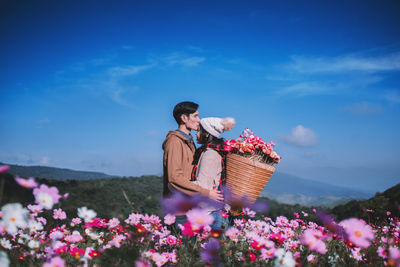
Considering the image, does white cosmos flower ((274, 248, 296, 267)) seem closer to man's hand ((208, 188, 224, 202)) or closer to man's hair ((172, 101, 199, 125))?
man's hand ((208, 188, 224, 202))

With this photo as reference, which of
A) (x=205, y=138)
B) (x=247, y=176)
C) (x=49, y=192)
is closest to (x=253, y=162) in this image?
(x=247, y=176)

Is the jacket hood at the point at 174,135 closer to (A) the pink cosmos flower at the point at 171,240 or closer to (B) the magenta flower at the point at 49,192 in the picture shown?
(A) the pink cosmos flower at the point at 171,240

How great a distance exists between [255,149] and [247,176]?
1.04ft

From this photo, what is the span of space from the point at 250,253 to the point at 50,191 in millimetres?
1401

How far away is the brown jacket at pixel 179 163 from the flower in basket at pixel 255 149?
0.47 m

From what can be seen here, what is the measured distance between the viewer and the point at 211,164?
294 centimetres

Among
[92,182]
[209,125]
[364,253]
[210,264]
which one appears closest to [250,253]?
[210,264]

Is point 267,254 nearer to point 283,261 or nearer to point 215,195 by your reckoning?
point 283,261

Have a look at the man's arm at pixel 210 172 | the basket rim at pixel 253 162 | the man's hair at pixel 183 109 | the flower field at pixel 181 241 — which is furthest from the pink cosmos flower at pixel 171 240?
the man's hair at pixel 183 109

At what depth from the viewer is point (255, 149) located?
9.91 ft

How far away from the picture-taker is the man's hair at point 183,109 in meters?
3.39

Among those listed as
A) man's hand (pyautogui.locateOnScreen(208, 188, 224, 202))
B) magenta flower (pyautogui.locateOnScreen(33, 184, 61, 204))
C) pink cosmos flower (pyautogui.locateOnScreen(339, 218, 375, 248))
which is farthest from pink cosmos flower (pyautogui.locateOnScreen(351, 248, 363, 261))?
magenta flower (pyautogui.locateOnScreen(33, 184, 61, 204))

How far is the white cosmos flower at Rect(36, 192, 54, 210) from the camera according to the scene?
157 centimetres

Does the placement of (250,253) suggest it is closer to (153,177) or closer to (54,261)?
(54,261)
